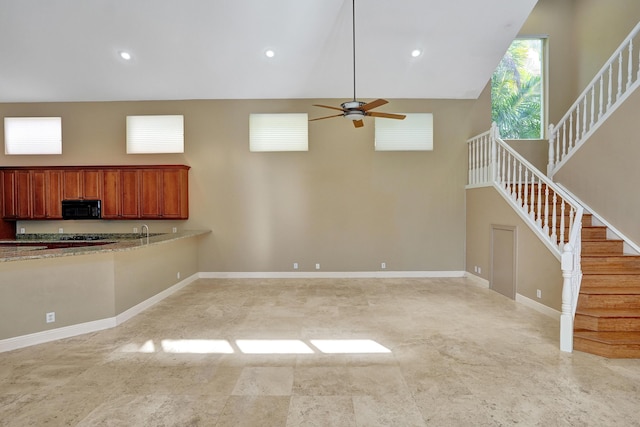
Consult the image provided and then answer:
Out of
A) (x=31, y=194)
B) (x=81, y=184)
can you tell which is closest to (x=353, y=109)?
(x=81, y=184)

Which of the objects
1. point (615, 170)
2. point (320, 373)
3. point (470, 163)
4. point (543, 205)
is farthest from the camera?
point (470, 163)

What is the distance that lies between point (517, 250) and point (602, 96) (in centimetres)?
275

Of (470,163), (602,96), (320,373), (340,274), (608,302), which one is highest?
(602,96)

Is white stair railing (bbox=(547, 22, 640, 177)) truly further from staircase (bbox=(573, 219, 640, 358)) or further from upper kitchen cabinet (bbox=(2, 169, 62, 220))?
upper kitchen cabinet (bbox=(2, 169, 62, 220))

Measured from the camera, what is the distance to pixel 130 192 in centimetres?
676

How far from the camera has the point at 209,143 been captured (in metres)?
7.24

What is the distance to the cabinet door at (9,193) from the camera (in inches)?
262

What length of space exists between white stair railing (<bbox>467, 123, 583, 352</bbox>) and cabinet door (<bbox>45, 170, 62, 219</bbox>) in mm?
8375

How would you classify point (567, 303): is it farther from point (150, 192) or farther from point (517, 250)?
point (150, 192)

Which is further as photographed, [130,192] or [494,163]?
[130,192]

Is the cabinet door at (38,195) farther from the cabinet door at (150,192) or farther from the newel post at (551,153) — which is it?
the newel post at (551,153)

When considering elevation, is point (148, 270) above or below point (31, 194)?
below

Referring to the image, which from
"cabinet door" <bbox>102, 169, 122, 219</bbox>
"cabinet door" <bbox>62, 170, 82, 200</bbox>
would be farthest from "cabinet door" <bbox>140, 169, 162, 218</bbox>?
"cabinet door" <bbox>62, 170, 82, 200</bbox>

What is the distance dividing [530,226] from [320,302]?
343 centimetres
